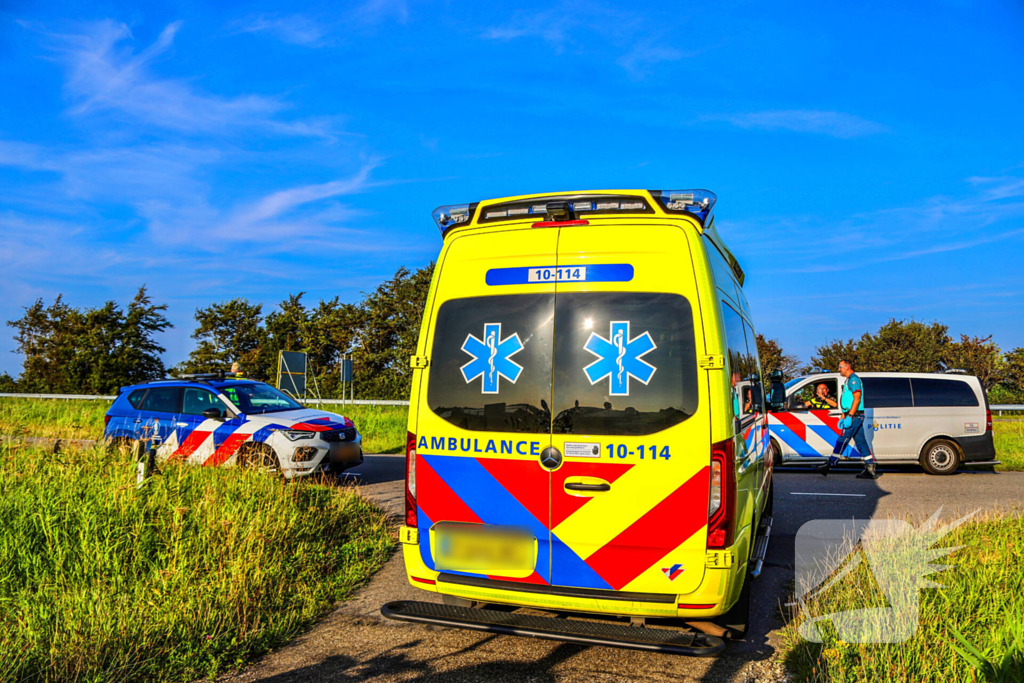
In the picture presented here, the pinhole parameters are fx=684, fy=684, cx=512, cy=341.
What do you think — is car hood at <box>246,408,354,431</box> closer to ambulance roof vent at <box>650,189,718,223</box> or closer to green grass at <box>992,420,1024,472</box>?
ambulance roof vent at <box>650,189,718,223</box>

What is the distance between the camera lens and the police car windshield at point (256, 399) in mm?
10391

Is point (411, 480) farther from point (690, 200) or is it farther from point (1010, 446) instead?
point (1010, 446)

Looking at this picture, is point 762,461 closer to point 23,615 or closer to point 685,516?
point 685,516

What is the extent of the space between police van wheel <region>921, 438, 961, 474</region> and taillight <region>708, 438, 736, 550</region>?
1085 cm

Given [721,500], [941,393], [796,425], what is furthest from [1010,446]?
[721,500]

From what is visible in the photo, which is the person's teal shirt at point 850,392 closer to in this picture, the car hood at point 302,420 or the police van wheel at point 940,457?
the police van wheel at point 940,457

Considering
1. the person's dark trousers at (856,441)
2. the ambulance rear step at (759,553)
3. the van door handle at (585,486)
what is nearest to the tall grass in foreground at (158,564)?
the van door handle at (585,486)

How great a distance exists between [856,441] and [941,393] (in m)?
1.84

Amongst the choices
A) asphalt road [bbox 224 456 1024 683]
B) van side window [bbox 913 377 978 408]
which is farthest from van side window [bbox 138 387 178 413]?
van side window [bbox 913 377 978 408]

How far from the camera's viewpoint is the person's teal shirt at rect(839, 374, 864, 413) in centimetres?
1173

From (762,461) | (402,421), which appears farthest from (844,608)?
(402,421)

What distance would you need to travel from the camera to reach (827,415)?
1231 centimetres

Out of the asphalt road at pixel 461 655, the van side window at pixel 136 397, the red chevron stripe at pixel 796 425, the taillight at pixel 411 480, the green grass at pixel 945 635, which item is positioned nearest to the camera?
the green grass at pixel 945 635

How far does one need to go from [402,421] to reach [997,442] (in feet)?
50.4
